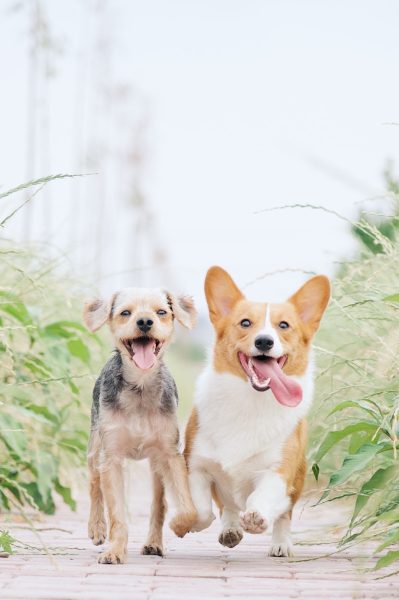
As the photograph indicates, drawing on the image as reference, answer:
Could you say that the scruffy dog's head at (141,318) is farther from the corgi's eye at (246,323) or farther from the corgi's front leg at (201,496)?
the corgi's front leg at (201,496)

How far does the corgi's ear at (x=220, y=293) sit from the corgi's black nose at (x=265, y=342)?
17.0 inches

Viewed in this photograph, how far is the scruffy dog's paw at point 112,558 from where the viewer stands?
419cm

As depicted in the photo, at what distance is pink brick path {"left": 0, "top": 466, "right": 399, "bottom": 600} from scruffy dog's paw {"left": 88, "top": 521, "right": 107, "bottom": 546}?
0.14ft

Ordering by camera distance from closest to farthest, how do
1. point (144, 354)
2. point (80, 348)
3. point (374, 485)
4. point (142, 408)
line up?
point (374, 485)
point (144, 354)
point (142, 408)
point (80, 348)

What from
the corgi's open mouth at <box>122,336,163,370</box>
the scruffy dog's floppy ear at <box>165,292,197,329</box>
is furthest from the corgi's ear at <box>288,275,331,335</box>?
the corgi's open mouth at <box>122,336,163,370</box>

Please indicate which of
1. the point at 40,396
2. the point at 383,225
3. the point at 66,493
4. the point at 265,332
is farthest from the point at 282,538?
the point at 383,225

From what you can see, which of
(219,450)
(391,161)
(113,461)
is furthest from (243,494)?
(391,161)

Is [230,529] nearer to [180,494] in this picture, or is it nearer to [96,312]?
[180,494]

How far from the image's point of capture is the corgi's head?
4.39 metres

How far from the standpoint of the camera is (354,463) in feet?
13.2

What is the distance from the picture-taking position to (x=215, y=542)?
17.3ft

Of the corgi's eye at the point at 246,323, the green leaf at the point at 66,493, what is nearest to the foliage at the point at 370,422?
the corgi's eye at the point at 246,323

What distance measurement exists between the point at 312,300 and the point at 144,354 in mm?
762

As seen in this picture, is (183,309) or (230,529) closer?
(230,529)
